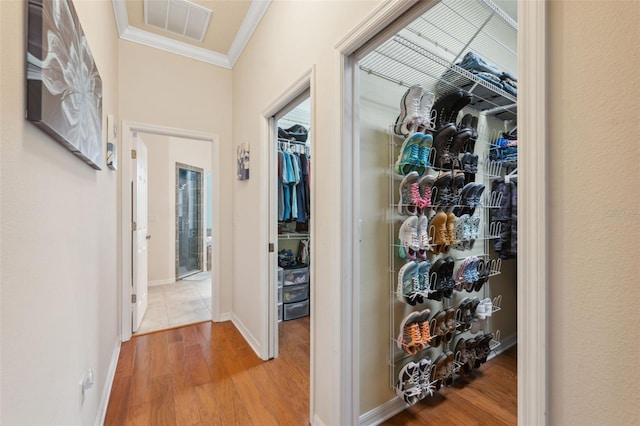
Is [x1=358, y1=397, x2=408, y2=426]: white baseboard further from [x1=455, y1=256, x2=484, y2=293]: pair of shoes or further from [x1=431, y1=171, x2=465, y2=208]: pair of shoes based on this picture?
[x1=431, y1=171, x2=465, y2=208]: pair of shoes

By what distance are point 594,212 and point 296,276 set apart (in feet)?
9.57

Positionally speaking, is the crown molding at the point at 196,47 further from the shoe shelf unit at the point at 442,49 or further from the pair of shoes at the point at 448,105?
the pair of shoes at the point at 448,105

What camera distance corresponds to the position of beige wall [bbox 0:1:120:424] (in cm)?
60

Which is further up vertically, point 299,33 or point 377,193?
point 299,33

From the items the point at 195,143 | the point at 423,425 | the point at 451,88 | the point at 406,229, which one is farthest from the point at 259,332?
the point at 195,143

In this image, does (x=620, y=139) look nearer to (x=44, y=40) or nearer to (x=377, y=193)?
(x=377, y=193)

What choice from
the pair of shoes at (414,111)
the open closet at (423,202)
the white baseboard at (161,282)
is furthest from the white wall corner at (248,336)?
the white baseboard at (161,282)

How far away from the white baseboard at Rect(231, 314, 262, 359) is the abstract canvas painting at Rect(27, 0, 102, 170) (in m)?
1.82

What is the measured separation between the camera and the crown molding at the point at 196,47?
7.36 ft

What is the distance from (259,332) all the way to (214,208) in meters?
1.41

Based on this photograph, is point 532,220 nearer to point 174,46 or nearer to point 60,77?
point 60,77

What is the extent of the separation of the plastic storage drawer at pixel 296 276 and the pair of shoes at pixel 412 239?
5.99ft

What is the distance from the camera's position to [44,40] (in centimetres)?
72

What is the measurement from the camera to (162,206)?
457 centimetres
